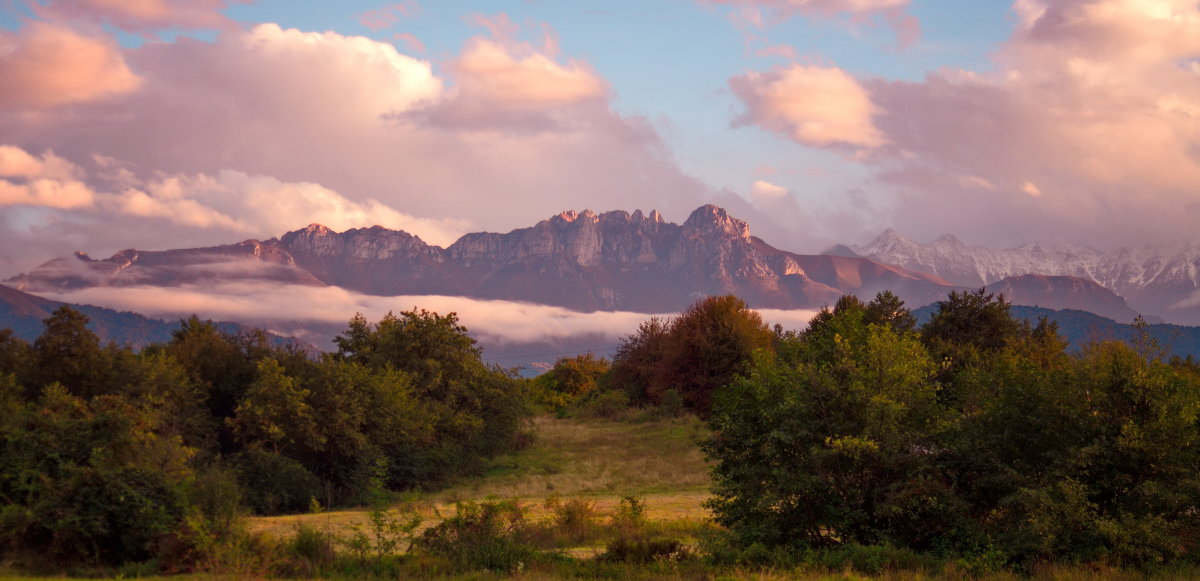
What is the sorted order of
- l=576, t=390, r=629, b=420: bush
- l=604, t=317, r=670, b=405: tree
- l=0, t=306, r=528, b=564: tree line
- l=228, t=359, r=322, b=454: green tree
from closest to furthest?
l=0, t=306, r=528, b=564: tree line < l=228, t=359, r=322, b=454: green tree < l=576, t=390, r=629, b=420: bush < l=604, t=317, r=670, b=405: tree

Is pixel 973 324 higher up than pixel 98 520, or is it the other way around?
pixel 973 324

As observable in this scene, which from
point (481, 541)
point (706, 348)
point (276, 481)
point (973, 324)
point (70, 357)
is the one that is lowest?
point (276, 481)

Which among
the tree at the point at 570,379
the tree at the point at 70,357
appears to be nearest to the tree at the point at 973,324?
the tree at the point at 570,379

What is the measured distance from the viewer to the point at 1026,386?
18.1m

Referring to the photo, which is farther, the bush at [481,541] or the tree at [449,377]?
the tree at [449,377]

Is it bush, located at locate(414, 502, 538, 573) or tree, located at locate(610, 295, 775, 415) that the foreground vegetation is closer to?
bush, located at locate(414, 502, 538, 573)

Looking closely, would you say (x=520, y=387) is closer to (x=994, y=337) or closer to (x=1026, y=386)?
(x=994, y=337)

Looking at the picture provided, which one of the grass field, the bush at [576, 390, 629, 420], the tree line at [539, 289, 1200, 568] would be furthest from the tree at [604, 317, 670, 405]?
the tree line at [539, 289, 1200, 568]

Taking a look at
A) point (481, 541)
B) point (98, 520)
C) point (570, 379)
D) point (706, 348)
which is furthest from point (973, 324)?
point (570, 379)

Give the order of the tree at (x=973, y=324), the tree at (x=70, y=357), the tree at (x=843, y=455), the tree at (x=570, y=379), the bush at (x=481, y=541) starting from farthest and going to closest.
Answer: the tree at (x=570, y=379) < the tree at (x=973, y=324) < the tree at (x=70, y=357) < the tree at (x=843, y=455) < the bush at (x=481, y=541)

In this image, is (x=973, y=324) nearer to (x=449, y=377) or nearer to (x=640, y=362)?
(x=640, y=362)

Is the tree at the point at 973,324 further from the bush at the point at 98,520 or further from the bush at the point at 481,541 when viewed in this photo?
the bush at the point at 98,520

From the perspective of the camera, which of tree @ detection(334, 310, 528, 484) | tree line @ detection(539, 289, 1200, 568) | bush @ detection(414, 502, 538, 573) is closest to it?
tree line @ detection(539, 289, 1200, 568)

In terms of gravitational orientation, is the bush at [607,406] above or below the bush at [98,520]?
below
